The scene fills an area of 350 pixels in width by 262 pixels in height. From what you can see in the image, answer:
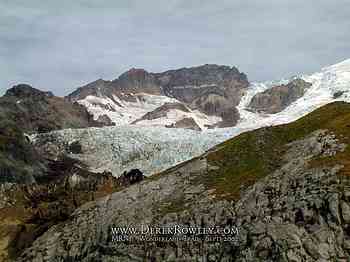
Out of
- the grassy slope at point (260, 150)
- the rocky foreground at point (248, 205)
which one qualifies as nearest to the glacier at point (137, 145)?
the grassy slope at point (260, 150)

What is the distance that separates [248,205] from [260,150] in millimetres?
11702

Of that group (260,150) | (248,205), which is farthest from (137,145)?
(248,205)

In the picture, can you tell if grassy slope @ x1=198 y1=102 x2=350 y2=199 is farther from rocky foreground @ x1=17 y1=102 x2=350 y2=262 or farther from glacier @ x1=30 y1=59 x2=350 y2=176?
glacier @ x1=30 y1=59 x2=350 y2=176

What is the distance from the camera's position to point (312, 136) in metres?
55.5

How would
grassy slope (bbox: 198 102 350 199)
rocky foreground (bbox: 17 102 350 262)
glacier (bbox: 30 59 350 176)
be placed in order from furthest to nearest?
glacier (bbox: 30 59 350 176) → grassy slope (bbox: 198 102 350 199) → rocky foreground (bbox: 17 102 350 262)

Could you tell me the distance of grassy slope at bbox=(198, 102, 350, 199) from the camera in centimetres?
5259

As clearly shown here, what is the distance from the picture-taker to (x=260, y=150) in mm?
58625

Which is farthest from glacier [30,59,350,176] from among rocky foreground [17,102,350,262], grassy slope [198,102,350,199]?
rocky foreground [17,102,350,262]

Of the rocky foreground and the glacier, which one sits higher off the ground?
the glacier

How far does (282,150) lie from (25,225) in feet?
104

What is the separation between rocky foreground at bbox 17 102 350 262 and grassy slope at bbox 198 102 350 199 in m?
0.11

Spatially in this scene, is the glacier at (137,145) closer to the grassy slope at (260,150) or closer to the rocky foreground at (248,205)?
the grassy slope at (260,150)

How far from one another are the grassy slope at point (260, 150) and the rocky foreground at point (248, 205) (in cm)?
11

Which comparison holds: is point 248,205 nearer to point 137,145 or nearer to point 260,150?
point 260,150
